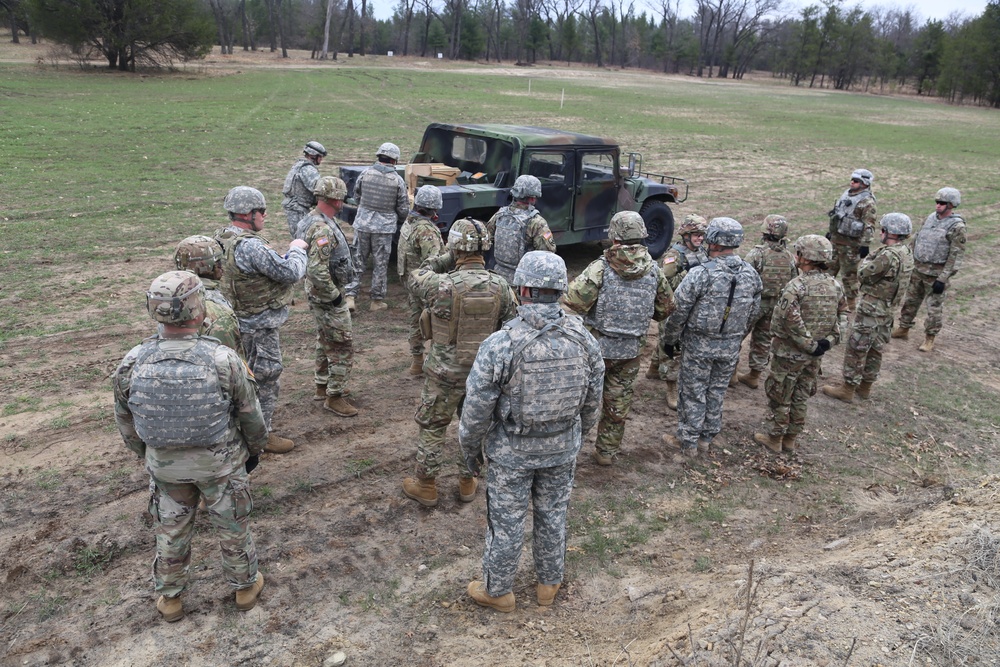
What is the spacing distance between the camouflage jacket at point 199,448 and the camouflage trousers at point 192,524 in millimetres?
80

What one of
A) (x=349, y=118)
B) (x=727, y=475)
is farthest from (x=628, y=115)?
(x=727, y=475)

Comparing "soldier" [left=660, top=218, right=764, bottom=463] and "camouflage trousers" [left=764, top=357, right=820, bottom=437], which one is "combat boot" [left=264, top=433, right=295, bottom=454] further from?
→ "camouflage trousers" [left=764, top=357, right=820, bottom=437]

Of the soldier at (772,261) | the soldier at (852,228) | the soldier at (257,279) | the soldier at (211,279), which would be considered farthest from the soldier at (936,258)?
the soldier at (211,279)

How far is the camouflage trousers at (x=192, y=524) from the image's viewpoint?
3.37 meters

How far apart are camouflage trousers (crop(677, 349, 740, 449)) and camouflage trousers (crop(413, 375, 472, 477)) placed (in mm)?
1817

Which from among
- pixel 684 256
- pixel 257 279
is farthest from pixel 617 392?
pixel 257 279

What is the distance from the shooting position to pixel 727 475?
205 inches

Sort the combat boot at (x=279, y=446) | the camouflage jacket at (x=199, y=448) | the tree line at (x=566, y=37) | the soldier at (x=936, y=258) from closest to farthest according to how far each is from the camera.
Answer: the camouflage jacket at (x=199, y=448), the combat boot at (x=279, y=446), the soldier at (x=936, y=258), the tree line at (x=566, y=37)

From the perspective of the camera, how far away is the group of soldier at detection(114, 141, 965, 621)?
3.30 m

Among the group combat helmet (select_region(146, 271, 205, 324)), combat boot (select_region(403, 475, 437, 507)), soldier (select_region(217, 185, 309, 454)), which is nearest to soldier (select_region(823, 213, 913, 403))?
combat boot (select_region(403, 475, 437, 507))

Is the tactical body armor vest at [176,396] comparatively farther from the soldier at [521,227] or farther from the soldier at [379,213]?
the soldier at [379,213]

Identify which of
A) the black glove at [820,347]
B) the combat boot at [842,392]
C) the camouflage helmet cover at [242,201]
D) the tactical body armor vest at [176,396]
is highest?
the camouflage helmet cover at [242,201]

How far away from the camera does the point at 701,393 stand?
5262 millimetres

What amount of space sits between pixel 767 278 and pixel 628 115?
22.5 metres
